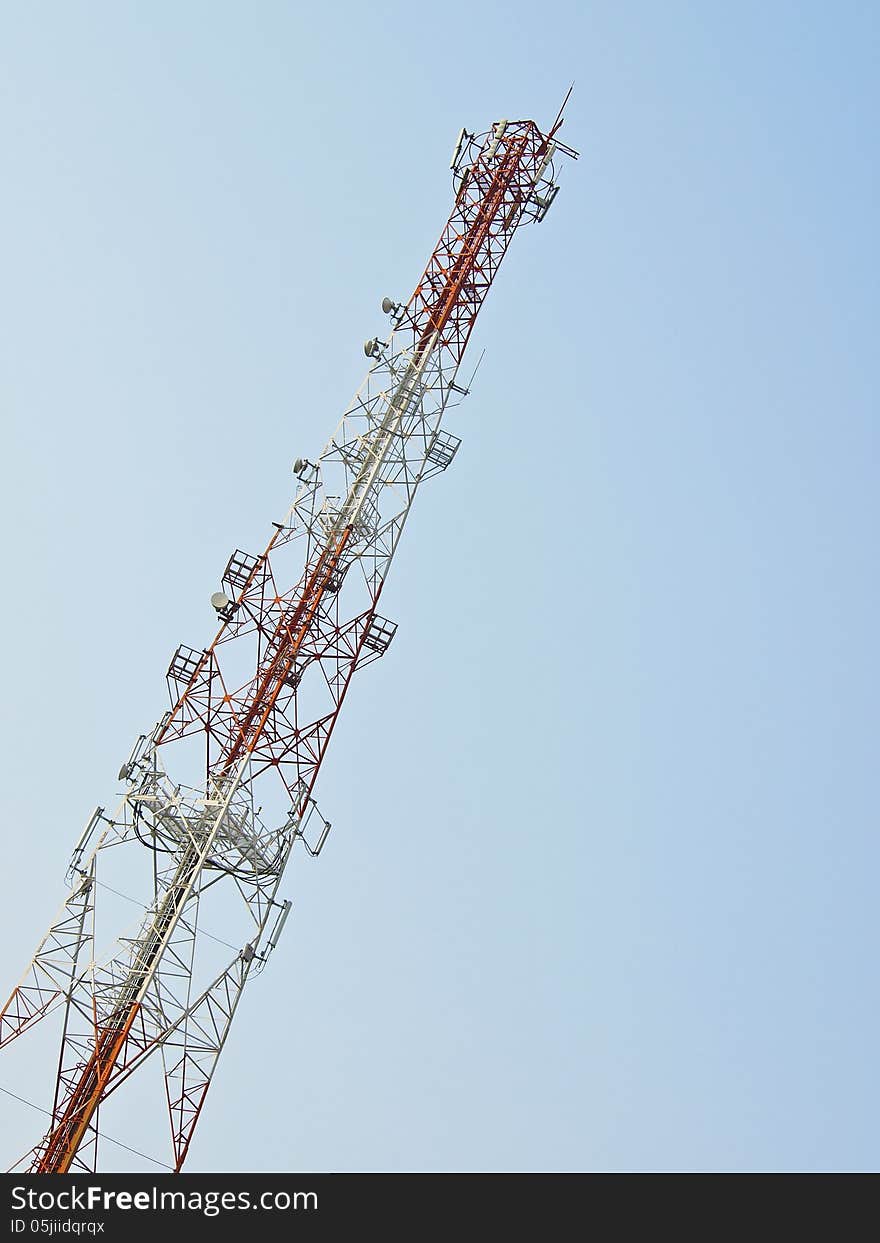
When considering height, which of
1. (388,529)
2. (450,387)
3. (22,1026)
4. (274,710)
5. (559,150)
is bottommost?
(22,1026)

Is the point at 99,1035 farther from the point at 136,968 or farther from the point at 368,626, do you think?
the point at 368,626

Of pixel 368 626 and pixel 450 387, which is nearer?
pixel 368 626

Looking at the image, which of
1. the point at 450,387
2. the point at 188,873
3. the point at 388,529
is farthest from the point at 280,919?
the point at 450,387

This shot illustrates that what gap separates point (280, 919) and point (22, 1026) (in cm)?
916

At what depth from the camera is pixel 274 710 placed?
49750mm

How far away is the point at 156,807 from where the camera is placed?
4691 cm

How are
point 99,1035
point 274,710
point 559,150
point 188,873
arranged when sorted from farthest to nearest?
point 559,150 → point 274,710 → point 188,873 → point 99,1035

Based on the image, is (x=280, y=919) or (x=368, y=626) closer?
(x=280, y=919)

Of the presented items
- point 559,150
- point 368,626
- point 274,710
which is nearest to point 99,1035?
point 274,710

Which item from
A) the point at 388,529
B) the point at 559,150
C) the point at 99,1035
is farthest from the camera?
the point at 559,150
